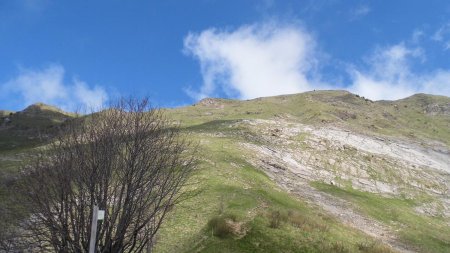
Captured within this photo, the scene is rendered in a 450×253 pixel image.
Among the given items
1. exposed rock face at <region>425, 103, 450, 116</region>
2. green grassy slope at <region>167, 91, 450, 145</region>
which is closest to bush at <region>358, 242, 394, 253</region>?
green grassy slope at <region>167, 91, 450, 145</region>

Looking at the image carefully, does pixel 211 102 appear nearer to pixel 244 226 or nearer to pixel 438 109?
pixel 438 109

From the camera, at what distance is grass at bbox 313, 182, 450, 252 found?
42.9 meters

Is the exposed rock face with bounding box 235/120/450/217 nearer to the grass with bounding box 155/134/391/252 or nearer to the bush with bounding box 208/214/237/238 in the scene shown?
the grass with bounding box 155/134/391/252

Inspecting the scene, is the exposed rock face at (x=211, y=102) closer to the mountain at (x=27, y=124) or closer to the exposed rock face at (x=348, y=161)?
the mountain at (x=27, y=124)

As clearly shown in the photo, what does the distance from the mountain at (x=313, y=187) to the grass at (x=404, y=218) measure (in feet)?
0.57

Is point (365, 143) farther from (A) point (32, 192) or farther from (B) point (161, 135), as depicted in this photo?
(A) point (32, 192)

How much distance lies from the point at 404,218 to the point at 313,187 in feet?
39.3

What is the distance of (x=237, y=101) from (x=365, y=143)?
77.2 m

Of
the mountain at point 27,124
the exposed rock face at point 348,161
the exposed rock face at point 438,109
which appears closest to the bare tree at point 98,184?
the exposed rock face at point 348,161

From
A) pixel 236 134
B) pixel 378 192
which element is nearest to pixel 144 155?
pixel 378 192

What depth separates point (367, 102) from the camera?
168 m

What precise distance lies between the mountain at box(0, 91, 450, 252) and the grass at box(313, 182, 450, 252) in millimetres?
173

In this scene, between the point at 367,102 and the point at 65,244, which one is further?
the point at 367,102

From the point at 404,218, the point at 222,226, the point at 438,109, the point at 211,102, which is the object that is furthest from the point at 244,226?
the point at 438,109
